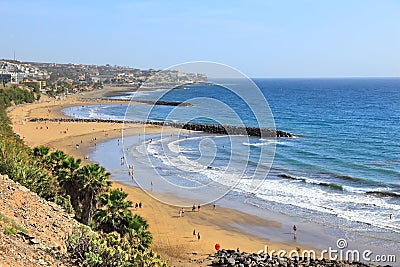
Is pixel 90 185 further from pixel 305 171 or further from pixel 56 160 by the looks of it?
pixel 305 171

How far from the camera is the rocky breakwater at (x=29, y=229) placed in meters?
9.42

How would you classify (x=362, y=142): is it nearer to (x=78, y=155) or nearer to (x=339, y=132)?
(x=339, y=132)

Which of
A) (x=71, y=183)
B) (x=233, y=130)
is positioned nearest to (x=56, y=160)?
(x=71, y=183)

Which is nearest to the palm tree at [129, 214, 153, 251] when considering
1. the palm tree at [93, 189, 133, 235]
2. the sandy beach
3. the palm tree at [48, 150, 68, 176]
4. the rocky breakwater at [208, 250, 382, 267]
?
the palm tree at [93, 189, 133, 235]

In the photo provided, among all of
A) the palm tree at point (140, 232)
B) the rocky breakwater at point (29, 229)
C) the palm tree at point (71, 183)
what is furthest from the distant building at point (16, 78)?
the rocky breakwater at point (29, 229)

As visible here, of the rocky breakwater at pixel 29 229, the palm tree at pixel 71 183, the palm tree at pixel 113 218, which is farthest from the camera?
the palm tree at pixel 71 183

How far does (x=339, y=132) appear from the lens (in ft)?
216

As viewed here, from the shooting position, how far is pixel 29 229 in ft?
37.8

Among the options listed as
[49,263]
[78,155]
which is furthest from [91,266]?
[78,155]

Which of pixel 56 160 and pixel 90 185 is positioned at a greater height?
pixel 56 160

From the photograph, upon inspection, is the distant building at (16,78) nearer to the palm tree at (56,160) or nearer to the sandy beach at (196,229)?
the sandy beach at (196,229)

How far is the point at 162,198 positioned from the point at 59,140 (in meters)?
29.9

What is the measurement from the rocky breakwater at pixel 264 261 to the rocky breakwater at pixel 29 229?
28.9 ft

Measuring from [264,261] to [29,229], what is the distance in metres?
11.7
